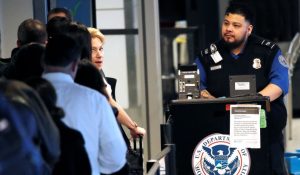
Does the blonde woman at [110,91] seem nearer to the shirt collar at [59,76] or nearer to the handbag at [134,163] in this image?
the handbag at [134,163]

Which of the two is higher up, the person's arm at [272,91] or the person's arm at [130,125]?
the person's arm at [272,91]

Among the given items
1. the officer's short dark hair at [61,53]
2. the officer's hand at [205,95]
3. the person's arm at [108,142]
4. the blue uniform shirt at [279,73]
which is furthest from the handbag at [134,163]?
the blue uniform shirt at [279,73]

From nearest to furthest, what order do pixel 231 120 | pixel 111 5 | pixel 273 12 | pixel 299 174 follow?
pixel 231 120 → pixel 299 174 → pixel 111 5 → pixel 273 12

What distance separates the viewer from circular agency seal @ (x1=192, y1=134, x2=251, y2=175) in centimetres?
581

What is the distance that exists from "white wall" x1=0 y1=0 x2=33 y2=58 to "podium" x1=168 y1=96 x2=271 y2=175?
1.97 metres

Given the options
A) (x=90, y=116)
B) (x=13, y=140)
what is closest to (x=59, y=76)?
(x=90, y=116)

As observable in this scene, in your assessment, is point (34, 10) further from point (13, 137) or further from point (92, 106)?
point (13, 137)

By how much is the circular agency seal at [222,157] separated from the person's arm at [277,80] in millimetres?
532

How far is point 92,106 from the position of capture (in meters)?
3.84

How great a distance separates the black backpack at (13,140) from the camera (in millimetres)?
3199

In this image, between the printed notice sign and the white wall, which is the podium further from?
the white wall

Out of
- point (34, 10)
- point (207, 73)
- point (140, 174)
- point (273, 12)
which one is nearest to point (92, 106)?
point (140, 174)

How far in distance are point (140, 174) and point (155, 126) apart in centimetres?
255

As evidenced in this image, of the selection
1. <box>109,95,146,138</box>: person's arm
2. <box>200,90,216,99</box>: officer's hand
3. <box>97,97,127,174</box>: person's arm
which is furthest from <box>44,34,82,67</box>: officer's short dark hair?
<box>200,90,216,99</box>: officer's hand
